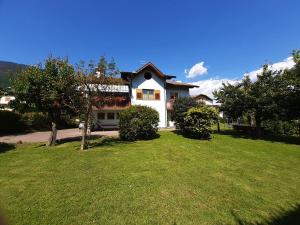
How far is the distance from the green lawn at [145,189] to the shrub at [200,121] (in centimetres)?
857

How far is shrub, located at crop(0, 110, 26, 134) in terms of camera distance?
103 ft

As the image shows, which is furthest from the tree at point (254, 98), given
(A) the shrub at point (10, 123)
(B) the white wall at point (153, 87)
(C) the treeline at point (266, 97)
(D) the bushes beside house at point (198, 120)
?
(A) the shrub at point (10, 123)

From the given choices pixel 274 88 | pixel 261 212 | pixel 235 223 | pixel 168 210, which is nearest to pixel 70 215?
pixel 168 210

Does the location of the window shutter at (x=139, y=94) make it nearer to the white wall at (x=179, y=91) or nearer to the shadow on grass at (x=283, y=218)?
the white wall at (x=179, y=91)

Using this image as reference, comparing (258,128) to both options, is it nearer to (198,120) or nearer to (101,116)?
(198,120)

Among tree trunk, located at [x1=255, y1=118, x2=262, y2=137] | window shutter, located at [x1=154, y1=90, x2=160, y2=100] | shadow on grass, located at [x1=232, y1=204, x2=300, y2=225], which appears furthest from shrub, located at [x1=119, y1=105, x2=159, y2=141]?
shadow on grass, located at [x1=232, y1=204, x2=300, y2=225]

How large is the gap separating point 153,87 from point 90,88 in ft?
62.2

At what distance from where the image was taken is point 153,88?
3591 cm

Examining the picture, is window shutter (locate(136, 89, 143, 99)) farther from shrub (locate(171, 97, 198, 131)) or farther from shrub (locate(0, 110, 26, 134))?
shrub (locate(0, 110, 26, 134))

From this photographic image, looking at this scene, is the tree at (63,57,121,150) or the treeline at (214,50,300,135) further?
the treeline at (214,50,300,135)

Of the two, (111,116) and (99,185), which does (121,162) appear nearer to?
(99,185)

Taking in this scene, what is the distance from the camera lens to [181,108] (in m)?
26.6

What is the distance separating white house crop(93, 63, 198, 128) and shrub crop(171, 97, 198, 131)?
8480 millimetres

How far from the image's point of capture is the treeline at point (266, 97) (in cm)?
2405
